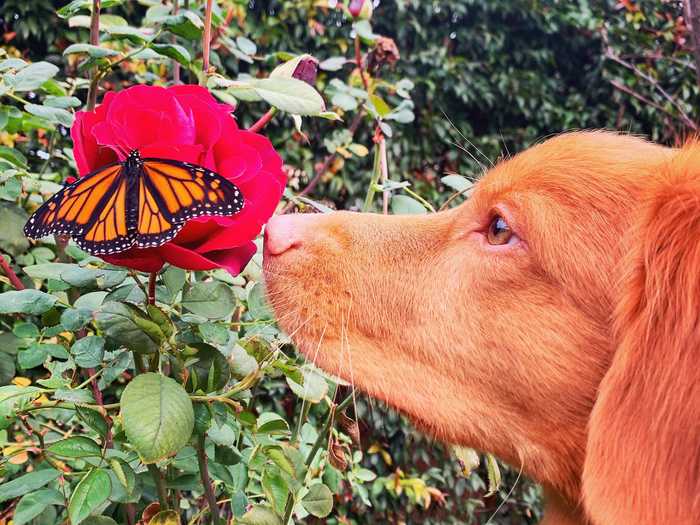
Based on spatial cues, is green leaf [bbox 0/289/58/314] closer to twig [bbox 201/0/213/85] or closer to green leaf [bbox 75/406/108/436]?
green leaf [bbox 75/406/108/436]

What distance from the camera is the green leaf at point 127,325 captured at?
917 millimetres

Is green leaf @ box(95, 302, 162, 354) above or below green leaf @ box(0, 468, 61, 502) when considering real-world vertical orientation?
above

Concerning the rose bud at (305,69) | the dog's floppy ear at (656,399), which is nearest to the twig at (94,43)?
the rose bud at (305,69)

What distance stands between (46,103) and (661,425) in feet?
4.33

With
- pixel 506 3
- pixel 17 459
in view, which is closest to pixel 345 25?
pixel 506 3

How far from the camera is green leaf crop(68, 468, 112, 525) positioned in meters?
0.95

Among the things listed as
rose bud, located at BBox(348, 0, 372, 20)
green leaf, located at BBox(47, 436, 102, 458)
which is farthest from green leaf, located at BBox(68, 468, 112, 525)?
rose bud, located at BBox(348, 0, 372, 20)

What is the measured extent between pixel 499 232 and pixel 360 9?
743mm

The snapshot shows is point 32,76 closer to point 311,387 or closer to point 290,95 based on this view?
point 290,95

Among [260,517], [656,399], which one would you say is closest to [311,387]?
[260,517]

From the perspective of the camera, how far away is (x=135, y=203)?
2.94ft

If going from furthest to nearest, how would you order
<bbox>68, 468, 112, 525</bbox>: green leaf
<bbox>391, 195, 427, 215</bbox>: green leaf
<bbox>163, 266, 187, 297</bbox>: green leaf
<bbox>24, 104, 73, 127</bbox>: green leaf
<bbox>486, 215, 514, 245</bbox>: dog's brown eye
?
<bbox>391, 195, 427, 215</bbox>: green leaf < <bbox>486, 215, 514, 245</bbox>: dog's brown eye < <bbox>24, 104, 73, 127</bbox>: green leaf < <bbox>163, 266, 187, 297</bbox>: green leaf < <bbox>68, 468, 112, 525</bbox>: green leaf

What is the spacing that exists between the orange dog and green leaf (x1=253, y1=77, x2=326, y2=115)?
292 mm

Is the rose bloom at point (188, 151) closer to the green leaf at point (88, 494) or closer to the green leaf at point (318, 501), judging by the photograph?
the green leaf at point (88, 494)
